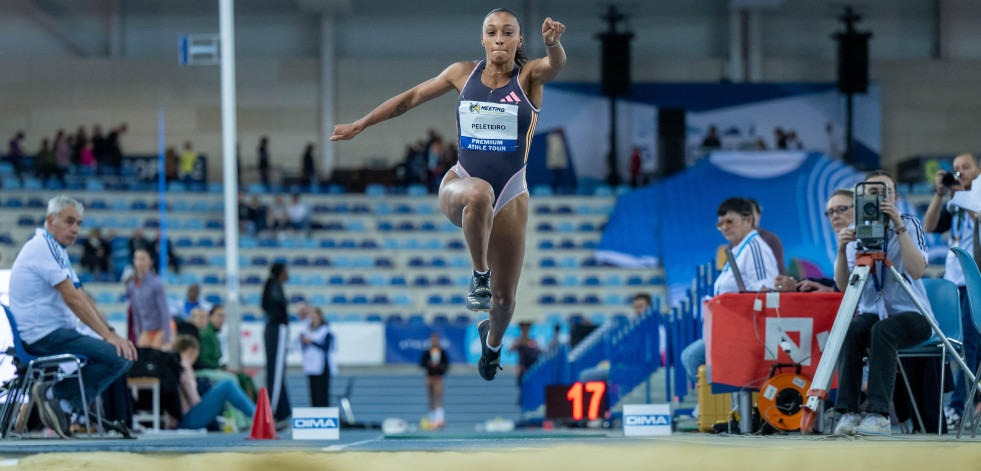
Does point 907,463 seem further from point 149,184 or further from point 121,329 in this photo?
point 149,184

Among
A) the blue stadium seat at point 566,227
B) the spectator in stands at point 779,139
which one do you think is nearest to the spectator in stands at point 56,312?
the blue stadium seat at point 566,227

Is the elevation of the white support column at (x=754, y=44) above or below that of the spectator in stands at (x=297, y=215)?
above

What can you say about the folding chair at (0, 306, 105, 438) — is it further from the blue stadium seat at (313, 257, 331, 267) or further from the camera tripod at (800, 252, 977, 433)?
the blue stadium seat at (313, 257, 331, 267)

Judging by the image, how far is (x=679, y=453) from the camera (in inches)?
102

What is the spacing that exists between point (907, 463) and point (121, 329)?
9.97 metres

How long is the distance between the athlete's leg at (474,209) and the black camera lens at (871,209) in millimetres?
1737

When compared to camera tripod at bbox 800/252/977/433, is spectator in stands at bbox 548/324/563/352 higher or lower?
lower

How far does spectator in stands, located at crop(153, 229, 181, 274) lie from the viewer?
68.1 feet

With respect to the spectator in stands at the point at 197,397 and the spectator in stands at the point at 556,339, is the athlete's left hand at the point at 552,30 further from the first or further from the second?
the spectator in stands at the point at 556,339

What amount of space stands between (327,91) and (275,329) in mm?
16515

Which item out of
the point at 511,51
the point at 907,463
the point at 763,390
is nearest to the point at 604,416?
the point at 763,390

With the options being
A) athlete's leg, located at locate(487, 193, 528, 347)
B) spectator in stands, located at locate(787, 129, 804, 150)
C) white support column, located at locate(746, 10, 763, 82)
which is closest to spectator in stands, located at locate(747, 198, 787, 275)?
athlete's leg, located at locate(487, 193, 528, 347)

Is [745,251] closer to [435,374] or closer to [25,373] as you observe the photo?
[25,373]

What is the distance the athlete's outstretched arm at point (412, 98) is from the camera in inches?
211
